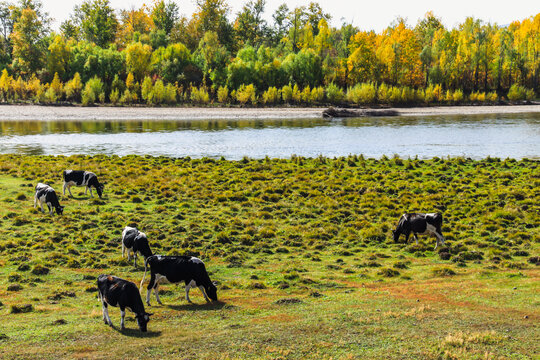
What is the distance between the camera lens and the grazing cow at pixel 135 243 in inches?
641

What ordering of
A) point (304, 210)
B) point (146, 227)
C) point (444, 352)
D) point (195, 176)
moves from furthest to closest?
point (195, 176)
point (304, 210)
point (146, 227)
point (444, 352)

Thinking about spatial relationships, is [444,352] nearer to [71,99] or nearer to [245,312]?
[245,312]

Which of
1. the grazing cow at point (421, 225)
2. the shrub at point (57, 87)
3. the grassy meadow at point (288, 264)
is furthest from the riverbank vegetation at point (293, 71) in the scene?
the grazing cow at point (421, 225)

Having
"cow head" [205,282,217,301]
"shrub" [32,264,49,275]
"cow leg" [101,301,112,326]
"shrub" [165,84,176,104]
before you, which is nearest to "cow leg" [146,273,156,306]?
"cow head" [205,282,217,301]

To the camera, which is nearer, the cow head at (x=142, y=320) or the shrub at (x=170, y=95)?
the cow head at (x=142, y=320)

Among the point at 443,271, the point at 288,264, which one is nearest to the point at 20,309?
the point at 288,264

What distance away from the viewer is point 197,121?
9069cm

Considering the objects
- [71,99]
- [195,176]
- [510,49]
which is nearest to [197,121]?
[71,99]

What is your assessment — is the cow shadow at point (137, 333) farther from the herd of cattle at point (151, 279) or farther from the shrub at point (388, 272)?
the shrub at point (388, 272)

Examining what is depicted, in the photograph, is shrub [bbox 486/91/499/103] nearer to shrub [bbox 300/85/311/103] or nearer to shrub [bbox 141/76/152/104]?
shrub [bbox 300/85/311/103]

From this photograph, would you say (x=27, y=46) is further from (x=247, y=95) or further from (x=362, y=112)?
(x=362, y=112)

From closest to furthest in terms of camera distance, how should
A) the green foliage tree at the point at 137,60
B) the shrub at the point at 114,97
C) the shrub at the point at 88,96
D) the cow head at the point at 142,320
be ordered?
the cow head at the point at 142,320 < the shrub at the point at 88,96 < the shrub at the point at 114,97 < the green foliage tree at the point at 137,60

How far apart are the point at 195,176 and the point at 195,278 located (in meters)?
20.1

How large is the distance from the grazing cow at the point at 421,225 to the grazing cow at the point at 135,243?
30.7 feet
